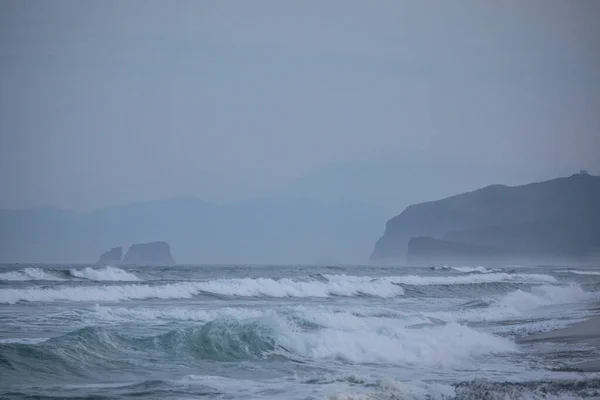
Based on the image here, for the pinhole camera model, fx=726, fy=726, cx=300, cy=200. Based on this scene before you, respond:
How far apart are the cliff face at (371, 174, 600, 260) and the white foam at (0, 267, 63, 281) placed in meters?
85.1

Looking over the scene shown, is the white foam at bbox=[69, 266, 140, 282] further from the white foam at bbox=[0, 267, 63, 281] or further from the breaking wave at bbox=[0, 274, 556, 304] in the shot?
the white foam at bbox=[0, 267, 63, 281]

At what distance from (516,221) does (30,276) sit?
105 meters

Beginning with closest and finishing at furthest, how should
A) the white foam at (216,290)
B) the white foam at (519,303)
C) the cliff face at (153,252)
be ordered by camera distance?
1. the white foam at (519,303)
2. the white foam at (216,290)
3. the cliff face at (153,252)

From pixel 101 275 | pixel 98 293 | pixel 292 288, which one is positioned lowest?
pixel 292 288

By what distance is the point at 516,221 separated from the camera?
128 metres

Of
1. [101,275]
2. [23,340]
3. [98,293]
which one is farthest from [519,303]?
[101,275]

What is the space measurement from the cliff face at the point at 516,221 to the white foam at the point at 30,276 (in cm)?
8508

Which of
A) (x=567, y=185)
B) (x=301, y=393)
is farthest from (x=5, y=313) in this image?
(x=567, y=185)

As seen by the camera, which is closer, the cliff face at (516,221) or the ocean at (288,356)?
the ocean at (288,356)

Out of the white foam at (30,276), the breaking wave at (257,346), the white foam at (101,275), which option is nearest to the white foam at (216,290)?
the white foam at (30,276)

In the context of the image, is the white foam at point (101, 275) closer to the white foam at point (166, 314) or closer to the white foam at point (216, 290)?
the white foam at point (216, 290)

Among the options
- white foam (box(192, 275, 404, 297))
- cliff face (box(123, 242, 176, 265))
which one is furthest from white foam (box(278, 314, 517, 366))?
cliff face (box(123, 242, 176, 265))

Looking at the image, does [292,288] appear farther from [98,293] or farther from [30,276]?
[30,276]

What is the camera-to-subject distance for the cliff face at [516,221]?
121m
